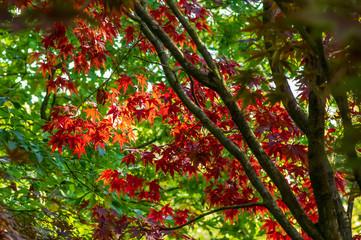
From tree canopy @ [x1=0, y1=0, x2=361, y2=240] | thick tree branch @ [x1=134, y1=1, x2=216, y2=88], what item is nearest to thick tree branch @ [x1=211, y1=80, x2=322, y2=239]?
tree canopy @ [x1=0, y1=0, x2=361, y2=240]

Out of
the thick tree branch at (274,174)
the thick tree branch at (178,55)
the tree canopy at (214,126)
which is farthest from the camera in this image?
the thick tree branch at (178,55)

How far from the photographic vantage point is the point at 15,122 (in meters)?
3.31

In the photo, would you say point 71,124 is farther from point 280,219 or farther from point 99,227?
point 280,219

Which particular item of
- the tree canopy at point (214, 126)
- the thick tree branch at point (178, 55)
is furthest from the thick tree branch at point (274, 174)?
the thick tree branch at point (178, 55)

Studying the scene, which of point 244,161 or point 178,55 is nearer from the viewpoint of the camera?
point 244,161

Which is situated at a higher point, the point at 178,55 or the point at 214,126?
the point at 178,55

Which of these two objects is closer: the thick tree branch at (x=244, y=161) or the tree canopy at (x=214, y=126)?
the tree canopy at (x=214, y=126)

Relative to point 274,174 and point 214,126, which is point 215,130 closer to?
point 214,126

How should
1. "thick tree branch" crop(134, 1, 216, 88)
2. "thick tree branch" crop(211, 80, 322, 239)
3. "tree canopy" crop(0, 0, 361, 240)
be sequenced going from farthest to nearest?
"thick tree branch" crop(134, 1, 216, 88)
"thick tree branch" crop(211, 80, 322, 239)
"tree canopy" crop(0, 0, 361, 240)

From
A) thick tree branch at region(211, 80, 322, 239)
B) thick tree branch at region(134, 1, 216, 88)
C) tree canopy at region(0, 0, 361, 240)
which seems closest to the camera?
tree canopy at region(0, 0, 361, 240)

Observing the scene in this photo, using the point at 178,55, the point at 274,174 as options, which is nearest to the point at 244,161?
the point at 274,174

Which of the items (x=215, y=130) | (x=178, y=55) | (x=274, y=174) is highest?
(x=178, y=55)

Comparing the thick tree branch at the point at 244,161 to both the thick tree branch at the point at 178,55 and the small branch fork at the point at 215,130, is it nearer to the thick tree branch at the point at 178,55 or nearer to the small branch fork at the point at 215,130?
the small branch fork at the point at 215,130

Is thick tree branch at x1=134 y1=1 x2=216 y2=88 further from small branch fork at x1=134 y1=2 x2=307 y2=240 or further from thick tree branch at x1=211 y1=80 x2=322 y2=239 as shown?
thick tree branch at x1=211 y1=80 x2=322 y2=239
